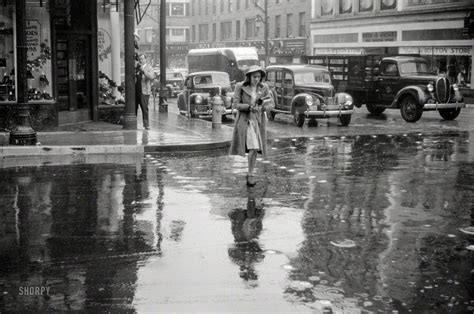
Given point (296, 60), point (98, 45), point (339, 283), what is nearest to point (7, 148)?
point (98, 45)

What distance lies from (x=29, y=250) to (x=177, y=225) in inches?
68.8

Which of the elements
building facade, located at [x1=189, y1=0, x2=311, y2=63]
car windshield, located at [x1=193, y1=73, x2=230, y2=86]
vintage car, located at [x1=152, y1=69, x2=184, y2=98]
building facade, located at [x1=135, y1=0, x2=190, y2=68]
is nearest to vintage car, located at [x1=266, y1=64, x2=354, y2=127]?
car windshield, located at [x1=193, y1=73, x2=230, y2=86]

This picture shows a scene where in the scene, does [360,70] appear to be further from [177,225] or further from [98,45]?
[177,225]

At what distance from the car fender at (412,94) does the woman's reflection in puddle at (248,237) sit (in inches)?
565

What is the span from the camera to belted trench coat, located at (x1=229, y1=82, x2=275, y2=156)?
10086 mm

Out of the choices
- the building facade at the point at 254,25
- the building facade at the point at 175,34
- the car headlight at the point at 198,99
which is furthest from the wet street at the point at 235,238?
the building facade at the point at 175,34

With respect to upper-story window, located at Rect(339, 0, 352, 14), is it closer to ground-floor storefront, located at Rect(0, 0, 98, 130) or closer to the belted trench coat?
ground-floor storefront, located at Rect(0, 0, 98, 130)

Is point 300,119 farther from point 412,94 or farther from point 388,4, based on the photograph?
point 388,4

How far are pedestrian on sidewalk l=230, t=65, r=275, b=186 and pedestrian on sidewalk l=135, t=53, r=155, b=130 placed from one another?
7.44 metres

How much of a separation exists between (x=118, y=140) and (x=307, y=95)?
8310 millimetres

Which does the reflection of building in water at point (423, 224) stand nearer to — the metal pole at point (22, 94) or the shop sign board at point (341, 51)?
the metal pole at point (22, 94)

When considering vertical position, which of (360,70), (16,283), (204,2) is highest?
(204,2)

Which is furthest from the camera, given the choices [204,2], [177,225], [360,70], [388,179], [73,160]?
[204,2]

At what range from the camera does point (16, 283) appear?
223 inches
